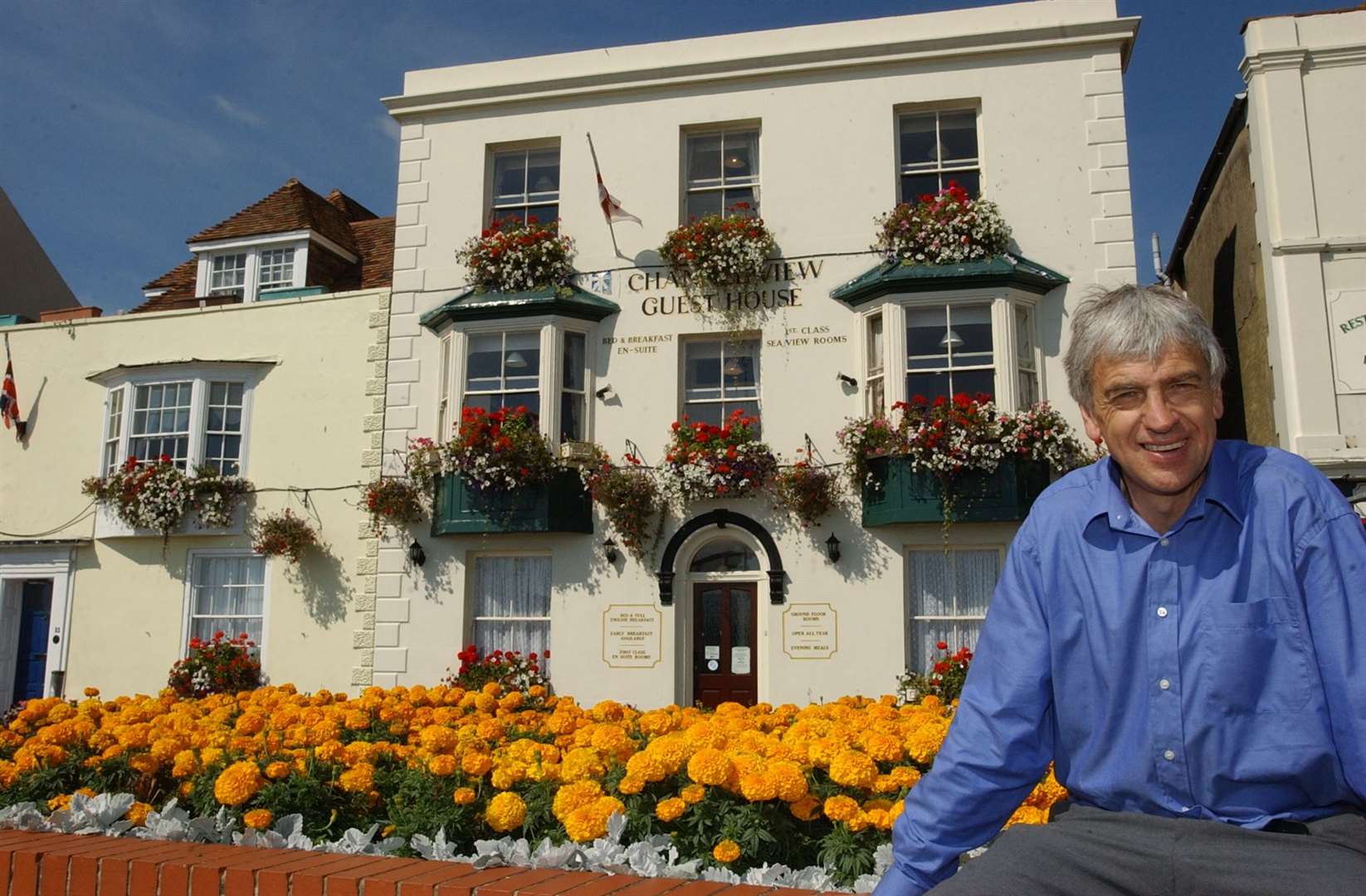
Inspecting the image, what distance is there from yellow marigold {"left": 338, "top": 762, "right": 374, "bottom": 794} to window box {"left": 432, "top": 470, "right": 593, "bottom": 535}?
815 centimetres

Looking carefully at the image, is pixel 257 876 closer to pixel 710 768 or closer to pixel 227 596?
pixel 710 768

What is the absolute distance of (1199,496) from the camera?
7.39 ft

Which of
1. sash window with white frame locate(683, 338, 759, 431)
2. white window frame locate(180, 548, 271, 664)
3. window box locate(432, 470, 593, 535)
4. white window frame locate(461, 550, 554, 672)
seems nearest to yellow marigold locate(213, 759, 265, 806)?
window box locate(432, 470, 593, 535)

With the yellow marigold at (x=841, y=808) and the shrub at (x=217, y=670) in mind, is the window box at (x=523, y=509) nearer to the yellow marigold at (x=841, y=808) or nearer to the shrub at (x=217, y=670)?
the shrub at (x=217, y=670)

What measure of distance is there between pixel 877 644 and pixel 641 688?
2.88 m

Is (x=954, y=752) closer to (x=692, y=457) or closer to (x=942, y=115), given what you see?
(x=692, y=457)

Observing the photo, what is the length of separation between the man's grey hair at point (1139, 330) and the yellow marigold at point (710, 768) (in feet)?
7.08

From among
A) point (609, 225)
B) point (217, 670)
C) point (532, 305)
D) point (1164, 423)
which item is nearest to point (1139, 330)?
point (1164, 423)

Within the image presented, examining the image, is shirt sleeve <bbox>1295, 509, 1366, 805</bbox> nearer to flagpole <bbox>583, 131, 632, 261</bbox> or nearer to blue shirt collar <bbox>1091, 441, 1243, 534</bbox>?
blue shirt collar <bbox>1091, 441, 1243, 534</bbox>

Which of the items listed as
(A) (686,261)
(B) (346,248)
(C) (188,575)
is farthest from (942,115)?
(C) (188,575)

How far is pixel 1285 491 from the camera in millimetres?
2133

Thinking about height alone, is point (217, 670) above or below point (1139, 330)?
below

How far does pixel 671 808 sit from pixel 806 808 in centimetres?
51

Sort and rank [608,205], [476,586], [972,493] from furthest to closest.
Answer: [476,586]
[608,205]
[972,493]
